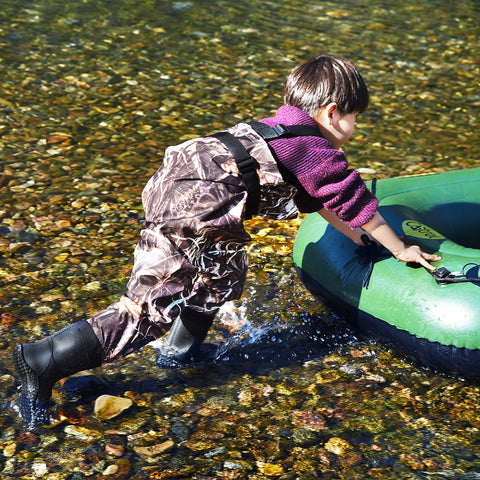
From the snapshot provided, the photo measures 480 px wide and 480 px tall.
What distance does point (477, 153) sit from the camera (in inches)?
244

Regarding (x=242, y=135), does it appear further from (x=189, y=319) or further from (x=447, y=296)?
(x=447, y=296)

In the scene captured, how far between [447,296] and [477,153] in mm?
3136

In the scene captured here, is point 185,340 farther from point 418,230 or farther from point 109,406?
point 418,230

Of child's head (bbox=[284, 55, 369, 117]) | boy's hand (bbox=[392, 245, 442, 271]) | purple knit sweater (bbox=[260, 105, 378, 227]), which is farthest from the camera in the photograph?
boy's hand (bbox=[392, 245, 442, 271])

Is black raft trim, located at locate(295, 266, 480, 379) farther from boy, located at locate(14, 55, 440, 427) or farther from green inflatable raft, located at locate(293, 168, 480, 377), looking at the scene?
boy, located at locate(14, 55, 440, 427)

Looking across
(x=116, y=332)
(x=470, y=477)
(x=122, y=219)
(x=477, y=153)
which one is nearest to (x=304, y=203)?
(x=116, y=332)

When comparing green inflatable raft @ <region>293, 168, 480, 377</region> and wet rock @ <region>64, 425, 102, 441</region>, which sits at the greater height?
green inflatable raft @ <region>293, 168, 480, 377</region>

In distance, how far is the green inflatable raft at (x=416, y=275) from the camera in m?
3.41

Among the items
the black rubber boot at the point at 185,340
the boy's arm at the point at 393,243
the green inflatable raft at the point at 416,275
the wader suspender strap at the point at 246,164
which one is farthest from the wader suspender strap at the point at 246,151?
the green inflatable raft at the point at 416,275

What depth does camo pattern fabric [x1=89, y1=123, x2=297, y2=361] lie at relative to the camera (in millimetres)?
3074

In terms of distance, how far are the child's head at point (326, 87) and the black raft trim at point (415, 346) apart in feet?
3.47

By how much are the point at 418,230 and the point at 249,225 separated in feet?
4.89

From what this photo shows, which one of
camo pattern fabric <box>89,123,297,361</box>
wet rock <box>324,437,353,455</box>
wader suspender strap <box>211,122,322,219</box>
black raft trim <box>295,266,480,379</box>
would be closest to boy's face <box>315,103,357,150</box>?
wader suspender strap <box>211,122,322,219</box>

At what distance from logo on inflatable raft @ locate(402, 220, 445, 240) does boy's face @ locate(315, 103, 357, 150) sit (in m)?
0.67
